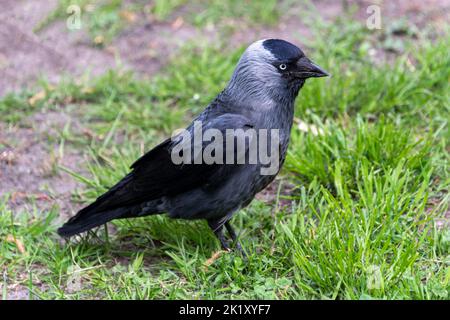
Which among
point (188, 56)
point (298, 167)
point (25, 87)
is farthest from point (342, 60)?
point (25, 87)

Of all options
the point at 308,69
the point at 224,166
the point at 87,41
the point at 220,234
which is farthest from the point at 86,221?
the point at 87,41

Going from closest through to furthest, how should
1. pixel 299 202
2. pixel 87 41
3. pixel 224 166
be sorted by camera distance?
pixel 224 166, pixel 299 202, pixel 87 41

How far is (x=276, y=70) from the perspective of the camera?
13.9 ft

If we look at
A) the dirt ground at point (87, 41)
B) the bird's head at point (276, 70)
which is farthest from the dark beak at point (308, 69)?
the dirt ground at point (87, 41)

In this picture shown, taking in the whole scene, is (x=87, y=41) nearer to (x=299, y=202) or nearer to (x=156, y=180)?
(x=156, y=180)

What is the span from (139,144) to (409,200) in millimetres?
2200

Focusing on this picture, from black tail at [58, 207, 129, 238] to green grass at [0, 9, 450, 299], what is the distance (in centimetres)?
11

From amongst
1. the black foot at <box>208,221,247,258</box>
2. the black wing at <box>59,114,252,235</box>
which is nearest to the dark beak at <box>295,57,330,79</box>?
the black wing at <box>59,114,252,235</box>

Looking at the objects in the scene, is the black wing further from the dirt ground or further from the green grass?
the dirt ground

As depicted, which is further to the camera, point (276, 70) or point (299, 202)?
point (299, 202)

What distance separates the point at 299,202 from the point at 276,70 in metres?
0.92

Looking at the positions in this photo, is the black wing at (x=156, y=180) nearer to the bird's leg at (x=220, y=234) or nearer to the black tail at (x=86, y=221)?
the black tail at (x=86, y=221)

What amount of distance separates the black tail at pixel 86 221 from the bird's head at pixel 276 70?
41.3 inches
